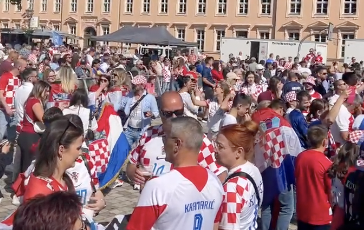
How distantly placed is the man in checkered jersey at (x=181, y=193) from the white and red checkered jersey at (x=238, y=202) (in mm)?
235

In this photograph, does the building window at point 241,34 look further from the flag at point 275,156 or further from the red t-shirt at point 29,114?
the flag at point 275,156

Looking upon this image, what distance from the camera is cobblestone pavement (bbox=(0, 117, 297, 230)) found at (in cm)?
759

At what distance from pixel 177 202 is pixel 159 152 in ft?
3.83

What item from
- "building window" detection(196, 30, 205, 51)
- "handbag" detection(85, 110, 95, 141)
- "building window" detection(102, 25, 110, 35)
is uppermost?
"building window" detection(102, 25, 110, 35)

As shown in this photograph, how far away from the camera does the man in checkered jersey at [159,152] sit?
4.56 meters

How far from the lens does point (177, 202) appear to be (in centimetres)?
344

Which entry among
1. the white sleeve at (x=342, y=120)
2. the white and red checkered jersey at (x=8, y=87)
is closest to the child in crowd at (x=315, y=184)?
the white sleeve at (x=342, y=120)

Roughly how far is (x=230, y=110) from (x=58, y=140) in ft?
12.1

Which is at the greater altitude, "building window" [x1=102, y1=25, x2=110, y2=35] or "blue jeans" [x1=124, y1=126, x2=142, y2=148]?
"building window" [x1=102, y1=25, x2=110, y2=35]

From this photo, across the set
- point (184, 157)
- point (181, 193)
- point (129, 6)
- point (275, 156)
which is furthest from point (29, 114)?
point (129, 6)

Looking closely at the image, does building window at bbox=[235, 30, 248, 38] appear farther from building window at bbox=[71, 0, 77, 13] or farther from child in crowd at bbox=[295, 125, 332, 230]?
child in crowd at bbox=[295, 125, 332, 230]

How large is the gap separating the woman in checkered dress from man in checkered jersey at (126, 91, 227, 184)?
42 centimetres

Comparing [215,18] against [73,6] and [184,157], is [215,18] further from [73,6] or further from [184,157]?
[184,157]

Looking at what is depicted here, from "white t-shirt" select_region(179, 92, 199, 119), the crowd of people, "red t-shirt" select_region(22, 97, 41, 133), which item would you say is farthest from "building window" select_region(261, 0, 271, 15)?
"red t-shirt" select_region(22, 97, 41, 133)
